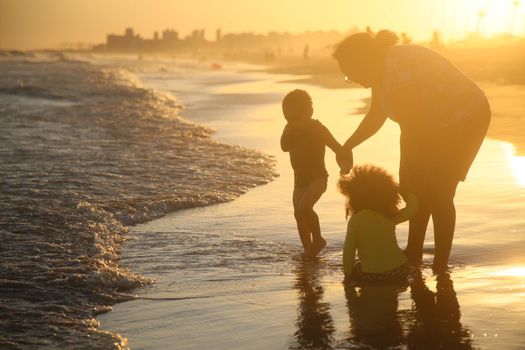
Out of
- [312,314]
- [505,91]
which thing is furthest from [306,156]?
[505,91]

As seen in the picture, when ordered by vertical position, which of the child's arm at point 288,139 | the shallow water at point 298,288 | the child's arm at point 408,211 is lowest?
the shallow water at point 298,288

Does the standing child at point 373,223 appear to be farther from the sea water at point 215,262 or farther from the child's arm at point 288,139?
the child's arm at point 288,139

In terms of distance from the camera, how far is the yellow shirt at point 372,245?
4.87 m

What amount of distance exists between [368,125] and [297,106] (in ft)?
2.11

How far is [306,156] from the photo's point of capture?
19.5 ft

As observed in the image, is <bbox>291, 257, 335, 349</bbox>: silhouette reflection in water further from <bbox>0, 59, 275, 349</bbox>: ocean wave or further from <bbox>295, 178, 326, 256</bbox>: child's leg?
<bbox>0, 59, 275, 349</bbox>: ocean wave

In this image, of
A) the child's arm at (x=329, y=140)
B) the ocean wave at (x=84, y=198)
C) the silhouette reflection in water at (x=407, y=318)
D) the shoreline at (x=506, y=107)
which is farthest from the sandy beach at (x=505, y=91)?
the silhouette reflection in water at (x=407, y=318)

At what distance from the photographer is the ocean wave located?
14.7 ft

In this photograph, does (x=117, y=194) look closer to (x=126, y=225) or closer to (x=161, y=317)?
(x=126, y=225)

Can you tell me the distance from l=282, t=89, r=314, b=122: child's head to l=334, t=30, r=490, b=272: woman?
2.41 feet

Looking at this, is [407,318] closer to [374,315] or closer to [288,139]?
[374,315]

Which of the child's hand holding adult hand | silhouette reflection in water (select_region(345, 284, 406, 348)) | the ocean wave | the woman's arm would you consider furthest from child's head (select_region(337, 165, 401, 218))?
the ocean wave

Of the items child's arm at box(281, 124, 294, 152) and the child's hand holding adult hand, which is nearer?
the child's hand holding adult hand

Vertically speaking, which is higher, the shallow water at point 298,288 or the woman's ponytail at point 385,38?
the woman's ponytail at point 385,38
